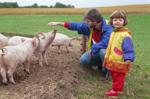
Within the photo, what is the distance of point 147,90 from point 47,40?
2144 mm

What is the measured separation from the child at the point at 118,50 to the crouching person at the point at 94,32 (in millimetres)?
700

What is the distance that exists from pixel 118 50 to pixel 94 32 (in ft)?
4.78

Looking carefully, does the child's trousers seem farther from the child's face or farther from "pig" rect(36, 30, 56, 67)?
"pig" rect(36, 30, 56, 67)

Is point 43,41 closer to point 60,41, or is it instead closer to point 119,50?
point 60,41

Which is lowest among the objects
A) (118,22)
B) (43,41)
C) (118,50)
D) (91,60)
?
(91,60)

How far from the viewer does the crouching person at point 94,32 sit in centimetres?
935

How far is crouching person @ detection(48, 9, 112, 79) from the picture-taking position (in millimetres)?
9352

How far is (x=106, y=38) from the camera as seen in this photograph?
9508 millimetres

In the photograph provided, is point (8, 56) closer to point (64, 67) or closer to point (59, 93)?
point (59, 93)

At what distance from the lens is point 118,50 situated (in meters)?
8.59

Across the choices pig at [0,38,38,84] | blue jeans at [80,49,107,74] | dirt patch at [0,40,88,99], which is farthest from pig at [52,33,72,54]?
pig at [0,38,38,84]

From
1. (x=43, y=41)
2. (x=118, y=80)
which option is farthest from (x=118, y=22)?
(x=43, y=41)

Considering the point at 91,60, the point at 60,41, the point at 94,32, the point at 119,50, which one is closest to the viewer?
the point at 119,50

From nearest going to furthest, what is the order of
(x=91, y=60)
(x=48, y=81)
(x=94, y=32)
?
(x=48, y=81)
(x=94, y=32)
(x=91, y=60)
